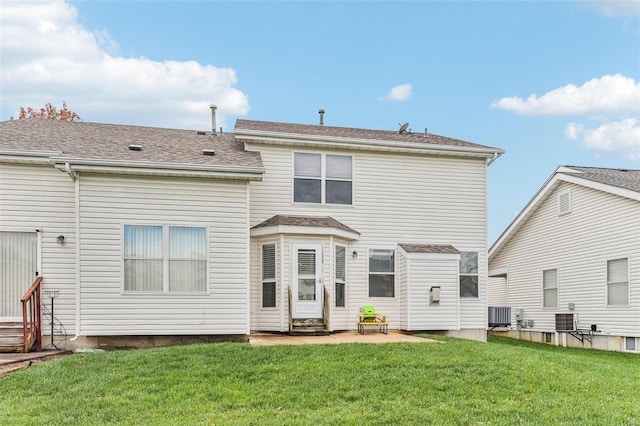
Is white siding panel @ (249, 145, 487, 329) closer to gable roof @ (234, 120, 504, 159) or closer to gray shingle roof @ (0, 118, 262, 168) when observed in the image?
gable roof @ (234, 120, 504, 159)

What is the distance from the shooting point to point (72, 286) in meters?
11.1

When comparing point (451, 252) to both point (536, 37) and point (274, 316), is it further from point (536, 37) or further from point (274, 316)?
point (536, 37)

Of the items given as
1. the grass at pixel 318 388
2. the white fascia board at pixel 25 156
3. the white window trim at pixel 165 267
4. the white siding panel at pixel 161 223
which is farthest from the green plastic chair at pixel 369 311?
the white fascia board at pixel 25 156

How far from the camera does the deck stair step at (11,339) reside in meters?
10.1

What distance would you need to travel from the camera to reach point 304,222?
12289mm

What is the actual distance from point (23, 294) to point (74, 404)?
5508 mm

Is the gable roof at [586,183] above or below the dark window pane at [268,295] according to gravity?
above

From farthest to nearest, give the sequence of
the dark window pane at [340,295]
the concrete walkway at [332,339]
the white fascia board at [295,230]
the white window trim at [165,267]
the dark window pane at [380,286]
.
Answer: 1. the dark window pane at [380,286]
2. the dark window pane at [340,295]
3. the white fascia board at [295,230]
4. the white window trim at [165,267]
5. the concrete walkway at [332,339]

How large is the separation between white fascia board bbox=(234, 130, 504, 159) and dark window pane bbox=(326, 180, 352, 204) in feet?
3.04

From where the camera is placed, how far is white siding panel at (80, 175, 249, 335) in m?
10.6

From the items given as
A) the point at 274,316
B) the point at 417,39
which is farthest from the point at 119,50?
the point at 274,316

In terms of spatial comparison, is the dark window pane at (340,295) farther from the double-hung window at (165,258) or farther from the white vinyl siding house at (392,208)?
the double-hung window at (165,258)

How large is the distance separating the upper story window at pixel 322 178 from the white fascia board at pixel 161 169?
1958mm

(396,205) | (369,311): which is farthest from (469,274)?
(369,311)
